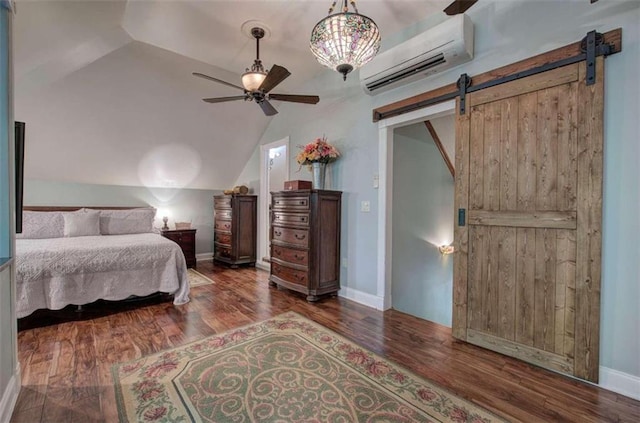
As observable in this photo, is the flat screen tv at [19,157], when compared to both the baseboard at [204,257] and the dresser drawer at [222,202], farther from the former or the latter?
the baseboard at [204,257]

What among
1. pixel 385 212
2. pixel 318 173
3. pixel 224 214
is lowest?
pixel 224 214

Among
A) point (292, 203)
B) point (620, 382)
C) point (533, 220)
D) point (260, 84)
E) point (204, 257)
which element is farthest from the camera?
point (204, 257)

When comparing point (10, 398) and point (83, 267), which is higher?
point (83, 267)

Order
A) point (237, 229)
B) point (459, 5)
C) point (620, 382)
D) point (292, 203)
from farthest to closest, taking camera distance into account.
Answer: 1. point (237, 229)
2. point (292, 203)
3. point (620, 382)
4. point (459, 5)

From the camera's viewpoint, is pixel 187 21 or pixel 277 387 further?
pixel 187 21

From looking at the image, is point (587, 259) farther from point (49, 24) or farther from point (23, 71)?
point (23, 71)

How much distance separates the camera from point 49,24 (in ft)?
7.95

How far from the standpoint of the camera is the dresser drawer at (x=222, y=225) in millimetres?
5213

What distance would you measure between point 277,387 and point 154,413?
2.19 feet

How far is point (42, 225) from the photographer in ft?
12.6

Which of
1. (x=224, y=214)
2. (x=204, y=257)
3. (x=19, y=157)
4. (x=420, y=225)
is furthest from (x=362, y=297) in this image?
(x=204, y=257)

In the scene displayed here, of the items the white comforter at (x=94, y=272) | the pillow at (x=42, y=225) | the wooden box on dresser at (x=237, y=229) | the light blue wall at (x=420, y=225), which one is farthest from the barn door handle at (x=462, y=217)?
the pillow at (x=42, y=225)

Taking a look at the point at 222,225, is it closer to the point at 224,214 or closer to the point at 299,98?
the point at 224,214

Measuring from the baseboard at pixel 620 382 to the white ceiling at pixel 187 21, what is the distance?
2.95 meters
